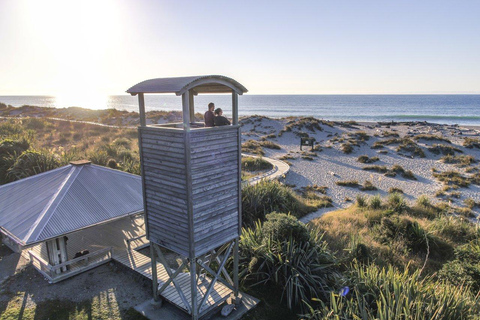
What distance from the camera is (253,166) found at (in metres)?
25.1

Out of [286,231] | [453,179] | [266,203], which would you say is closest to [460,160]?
[453,179]

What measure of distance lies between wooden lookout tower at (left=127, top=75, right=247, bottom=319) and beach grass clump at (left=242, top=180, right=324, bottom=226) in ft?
19.3

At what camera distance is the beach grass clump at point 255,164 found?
2480 cm

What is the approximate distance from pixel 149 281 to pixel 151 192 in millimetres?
3266

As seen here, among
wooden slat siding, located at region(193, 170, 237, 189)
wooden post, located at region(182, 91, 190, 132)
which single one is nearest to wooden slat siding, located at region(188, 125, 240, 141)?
wooden post, located at region(182, 91, 190, 132)

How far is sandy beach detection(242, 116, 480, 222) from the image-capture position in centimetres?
2141

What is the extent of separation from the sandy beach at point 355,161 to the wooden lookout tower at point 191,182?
Answer: 30.3 ft

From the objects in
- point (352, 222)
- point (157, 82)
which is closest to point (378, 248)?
point (352, 222)

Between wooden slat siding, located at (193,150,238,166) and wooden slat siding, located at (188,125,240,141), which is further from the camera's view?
wooden slat siding, located at (193,150,238,166)

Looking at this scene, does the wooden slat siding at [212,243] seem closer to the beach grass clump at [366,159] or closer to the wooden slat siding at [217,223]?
the wooden slat siding at [217,223]

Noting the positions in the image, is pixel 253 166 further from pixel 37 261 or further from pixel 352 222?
pixel 37 261

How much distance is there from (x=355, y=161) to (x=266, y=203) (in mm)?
19021

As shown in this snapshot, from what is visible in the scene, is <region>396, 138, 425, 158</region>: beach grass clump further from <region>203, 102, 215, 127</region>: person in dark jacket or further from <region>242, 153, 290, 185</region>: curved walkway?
<region>203, 102, 215, 127</region>: person in dark jacket

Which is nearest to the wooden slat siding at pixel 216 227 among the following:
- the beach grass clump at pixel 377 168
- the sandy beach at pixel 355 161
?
the sandy beach at pixel 355 161
